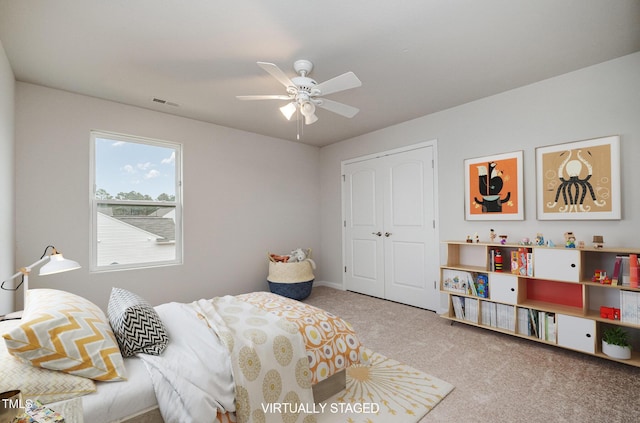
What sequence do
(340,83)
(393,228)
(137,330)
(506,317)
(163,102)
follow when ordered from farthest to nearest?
1. (393,228)
2. (163,102)
3. (506,317)
4. (340,83)
5. (137,330)

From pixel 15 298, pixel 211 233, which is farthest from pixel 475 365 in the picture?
pixel 15 298

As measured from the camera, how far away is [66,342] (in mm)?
1291

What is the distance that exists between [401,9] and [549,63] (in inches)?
66.7

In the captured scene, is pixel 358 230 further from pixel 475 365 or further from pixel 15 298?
pixel 15 298

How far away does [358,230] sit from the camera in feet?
15.9

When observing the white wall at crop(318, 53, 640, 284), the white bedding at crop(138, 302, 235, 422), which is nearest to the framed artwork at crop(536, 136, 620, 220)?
the white wall at crop(318, 53, 640, 284)

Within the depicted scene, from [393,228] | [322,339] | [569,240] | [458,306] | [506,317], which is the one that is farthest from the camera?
[393,228]

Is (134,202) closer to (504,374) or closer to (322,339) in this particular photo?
(322,339)

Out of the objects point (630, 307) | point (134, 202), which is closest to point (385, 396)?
point (630, 307)

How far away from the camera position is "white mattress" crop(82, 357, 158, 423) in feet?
3.98

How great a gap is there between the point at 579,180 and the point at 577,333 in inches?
54.2

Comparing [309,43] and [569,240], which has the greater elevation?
[309,43]

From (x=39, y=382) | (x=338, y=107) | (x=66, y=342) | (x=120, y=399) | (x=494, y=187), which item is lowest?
(x=120, y=399)

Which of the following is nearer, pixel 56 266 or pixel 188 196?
pixel 56 266
